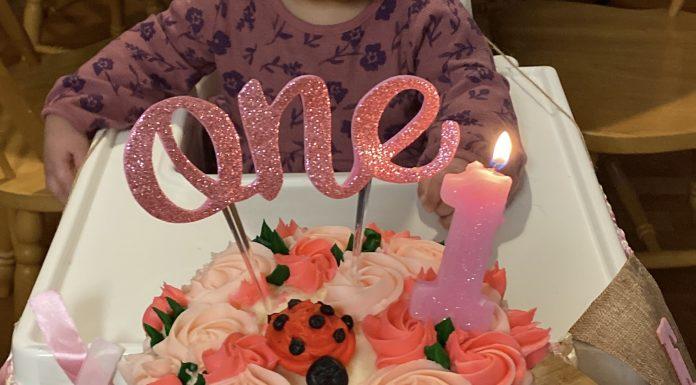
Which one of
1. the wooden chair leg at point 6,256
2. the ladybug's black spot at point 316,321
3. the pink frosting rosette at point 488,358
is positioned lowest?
the wooden chair leg at point 6,256

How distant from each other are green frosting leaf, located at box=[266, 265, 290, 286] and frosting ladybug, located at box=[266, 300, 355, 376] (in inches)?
2.0

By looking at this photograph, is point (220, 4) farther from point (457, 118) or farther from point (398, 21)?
point (457, 118)

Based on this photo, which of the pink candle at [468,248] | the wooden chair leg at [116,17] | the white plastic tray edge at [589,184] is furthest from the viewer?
the wooden chair leg at [116,17]

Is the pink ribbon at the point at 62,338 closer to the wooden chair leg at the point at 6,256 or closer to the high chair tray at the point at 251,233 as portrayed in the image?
the high chair tray at the point at 251,233

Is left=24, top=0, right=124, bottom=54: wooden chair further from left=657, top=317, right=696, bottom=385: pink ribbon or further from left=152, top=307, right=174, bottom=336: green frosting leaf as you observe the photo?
left=657, top=317, right=696, bottom=385: pink ribbon

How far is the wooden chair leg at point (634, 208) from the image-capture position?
63.1 inches

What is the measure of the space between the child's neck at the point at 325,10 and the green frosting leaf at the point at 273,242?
379 mm

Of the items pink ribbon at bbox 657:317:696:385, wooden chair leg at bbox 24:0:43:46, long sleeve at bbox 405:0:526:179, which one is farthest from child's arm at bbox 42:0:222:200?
wooden chair leg at bbox 24:0:43:46

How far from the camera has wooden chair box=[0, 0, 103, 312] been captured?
3.75 ft

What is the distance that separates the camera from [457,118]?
785 mm

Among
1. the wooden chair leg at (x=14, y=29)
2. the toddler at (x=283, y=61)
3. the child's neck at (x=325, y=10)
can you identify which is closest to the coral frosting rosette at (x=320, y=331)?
the toddler at (x=283, y=61)

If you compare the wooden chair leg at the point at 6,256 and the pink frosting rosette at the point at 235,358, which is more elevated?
the pink frosting rosette at the point at 235,358

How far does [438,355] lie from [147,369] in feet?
0.58

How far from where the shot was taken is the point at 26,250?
1.32 metres
